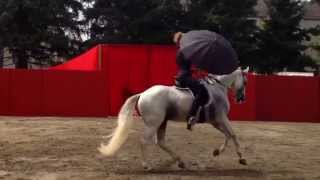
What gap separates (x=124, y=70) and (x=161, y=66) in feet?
4.93

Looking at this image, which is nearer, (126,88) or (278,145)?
(278,145)

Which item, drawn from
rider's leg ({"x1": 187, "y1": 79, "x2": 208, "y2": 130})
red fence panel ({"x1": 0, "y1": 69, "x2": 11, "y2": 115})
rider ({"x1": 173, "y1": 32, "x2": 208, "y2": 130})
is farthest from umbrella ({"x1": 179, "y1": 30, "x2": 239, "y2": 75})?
red fence panel ({"x1": 0, "y1": 69, "x2": 11, "y2": 115})

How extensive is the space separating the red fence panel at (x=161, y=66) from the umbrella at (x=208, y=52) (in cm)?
1802

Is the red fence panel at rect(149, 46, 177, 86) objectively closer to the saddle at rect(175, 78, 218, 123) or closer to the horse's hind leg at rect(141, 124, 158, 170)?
the saddle at rect(175, 78, 218, 123)

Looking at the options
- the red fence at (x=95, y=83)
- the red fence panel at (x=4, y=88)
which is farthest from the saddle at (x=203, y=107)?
the red fence panel at (x=4, y=88)

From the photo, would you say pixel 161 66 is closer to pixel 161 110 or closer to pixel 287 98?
pixel 287 98

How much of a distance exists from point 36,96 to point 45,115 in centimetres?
86

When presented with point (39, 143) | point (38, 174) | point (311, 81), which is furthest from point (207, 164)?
point (311, 81)

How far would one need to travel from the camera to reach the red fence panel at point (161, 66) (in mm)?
29625

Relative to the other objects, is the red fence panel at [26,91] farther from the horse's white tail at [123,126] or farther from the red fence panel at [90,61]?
the horse's white tail at [123,126]

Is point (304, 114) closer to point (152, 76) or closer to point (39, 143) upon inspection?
point (152, 76)

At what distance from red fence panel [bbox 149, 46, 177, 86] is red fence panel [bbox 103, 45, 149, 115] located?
24 cm

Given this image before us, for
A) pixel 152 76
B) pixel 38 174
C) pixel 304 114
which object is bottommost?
pixel 304 114

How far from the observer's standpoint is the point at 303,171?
1162 cm
